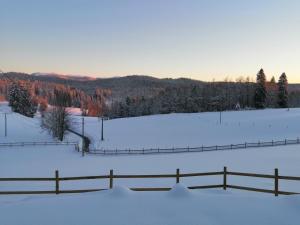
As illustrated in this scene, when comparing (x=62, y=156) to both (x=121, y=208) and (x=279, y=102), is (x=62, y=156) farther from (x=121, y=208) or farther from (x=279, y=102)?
(x=279, y=102)

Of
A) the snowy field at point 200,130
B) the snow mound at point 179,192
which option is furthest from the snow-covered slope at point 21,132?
the snow mound at point 179,192

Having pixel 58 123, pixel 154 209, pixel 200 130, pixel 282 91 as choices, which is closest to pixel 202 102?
pixel 282 91

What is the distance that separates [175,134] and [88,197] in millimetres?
57370

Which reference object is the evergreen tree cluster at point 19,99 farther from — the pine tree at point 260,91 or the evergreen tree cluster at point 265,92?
the evergreen tree cluster at point 265,92

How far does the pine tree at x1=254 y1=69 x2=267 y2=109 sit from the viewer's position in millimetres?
97188

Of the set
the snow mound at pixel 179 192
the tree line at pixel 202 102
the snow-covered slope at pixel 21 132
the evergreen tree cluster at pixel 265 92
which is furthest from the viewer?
the tree line at pixel 202 102

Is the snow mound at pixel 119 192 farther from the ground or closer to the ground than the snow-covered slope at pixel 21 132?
farther from the ground

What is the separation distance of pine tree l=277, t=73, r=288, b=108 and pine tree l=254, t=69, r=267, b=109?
4.41 m

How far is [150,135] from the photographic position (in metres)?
70.5

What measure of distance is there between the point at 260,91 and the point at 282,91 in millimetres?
7066

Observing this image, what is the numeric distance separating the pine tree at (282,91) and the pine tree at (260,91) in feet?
14.5

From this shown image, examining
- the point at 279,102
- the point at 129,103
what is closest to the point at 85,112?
the point at 129,103

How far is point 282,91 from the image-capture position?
99.7 metres

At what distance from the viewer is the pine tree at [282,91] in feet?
317
